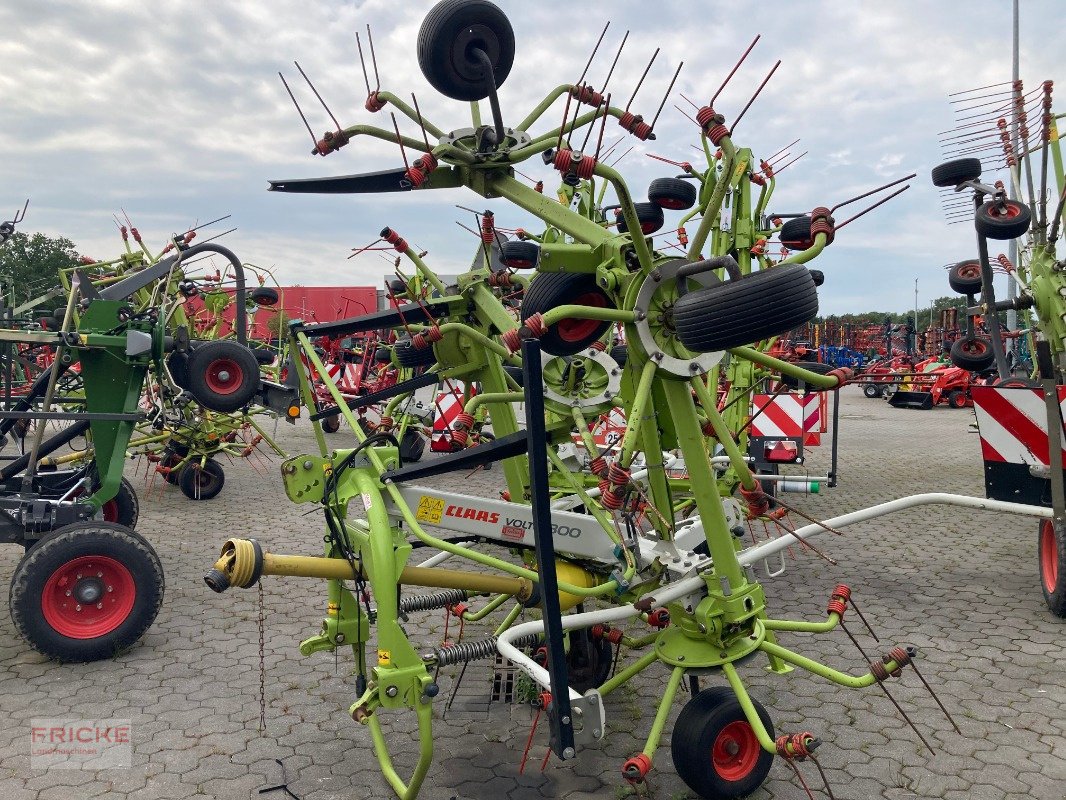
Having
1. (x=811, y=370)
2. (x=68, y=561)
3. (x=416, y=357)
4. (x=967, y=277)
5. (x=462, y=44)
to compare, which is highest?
(x=462, y=44)

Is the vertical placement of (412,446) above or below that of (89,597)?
above

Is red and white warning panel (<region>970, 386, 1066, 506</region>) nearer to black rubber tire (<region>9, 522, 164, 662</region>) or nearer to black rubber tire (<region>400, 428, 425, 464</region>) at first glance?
black rubber tire (<region>9, 522, 164, 662</region>)

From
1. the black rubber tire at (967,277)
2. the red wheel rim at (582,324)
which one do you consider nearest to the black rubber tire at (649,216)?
the red wheel rim at (582,324)

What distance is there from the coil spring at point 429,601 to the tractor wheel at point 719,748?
4.17 feet

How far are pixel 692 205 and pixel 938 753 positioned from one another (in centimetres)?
300

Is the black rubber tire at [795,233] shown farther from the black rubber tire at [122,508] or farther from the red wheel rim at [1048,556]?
the black rubber tire at [122,508]

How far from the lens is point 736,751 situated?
3.32 meters

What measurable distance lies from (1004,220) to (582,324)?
144 inches

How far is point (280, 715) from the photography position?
410 centimetres

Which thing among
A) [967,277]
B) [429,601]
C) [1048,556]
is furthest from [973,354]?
[429,601]

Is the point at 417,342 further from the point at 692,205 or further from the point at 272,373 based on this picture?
the point at 272,373

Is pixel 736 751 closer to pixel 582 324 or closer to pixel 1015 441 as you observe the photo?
pixel 582 324

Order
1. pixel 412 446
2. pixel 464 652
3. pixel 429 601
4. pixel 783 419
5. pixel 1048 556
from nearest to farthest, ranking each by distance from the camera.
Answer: pixel 464 652, pixel 429 601, pixel 1048 556, pixel 783 419, pixel 412 446

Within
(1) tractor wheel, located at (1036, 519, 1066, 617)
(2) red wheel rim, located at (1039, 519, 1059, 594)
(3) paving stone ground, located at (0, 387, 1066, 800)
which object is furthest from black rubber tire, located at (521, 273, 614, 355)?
(2) red wheel rim, located at (1039, 519, 1059, 594)
